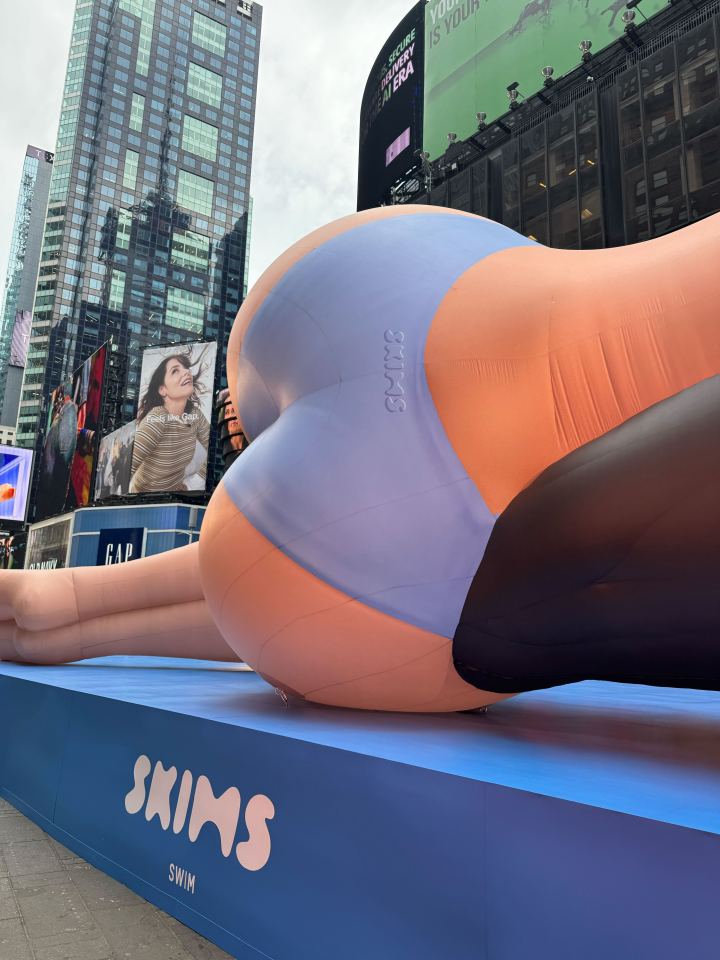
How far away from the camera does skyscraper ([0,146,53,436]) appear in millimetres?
95562

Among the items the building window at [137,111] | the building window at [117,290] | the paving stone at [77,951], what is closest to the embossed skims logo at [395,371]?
the paving stone at [77,951]

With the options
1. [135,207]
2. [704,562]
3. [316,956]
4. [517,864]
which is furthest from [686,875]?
[135,207]

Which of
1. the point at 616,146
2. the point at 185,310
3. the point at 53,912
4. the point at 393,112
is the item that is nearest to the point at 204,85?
the point at 185,310

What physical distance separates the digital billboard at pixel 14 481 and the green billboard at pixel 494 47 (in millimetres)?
20607

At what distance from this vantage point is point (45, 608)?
5.04 m

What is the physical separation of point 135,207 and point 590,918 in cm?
7882

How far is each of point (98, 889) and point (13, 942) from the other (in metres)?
0.45

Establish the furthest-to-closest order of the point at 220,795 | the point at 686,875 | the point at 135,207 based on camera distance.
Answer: the point at 135,207 → the point at 220,795 → the point at 686,875

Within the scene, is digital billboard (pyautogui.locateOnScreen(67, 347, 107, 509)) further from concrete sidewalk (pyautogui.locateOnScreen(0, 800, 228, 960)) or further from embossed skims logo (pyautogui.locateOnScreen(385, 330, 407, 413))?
embossed skims logo (pyautogui.locateOnScreen(385, 330, 407, 413))

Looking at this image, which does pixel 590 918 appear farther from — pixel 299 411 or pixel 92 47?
pixel 92 47

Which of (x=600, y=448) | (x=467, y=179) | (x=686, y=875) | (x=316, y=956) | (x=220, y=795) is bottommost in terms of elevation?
(x=316, y=956)

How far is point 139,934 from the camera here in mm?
2270

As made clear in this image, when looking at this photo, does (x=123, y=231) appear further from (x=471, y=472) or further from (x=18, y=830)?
(x=471, y=472)

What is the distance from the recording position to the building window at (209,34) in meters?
79.8
